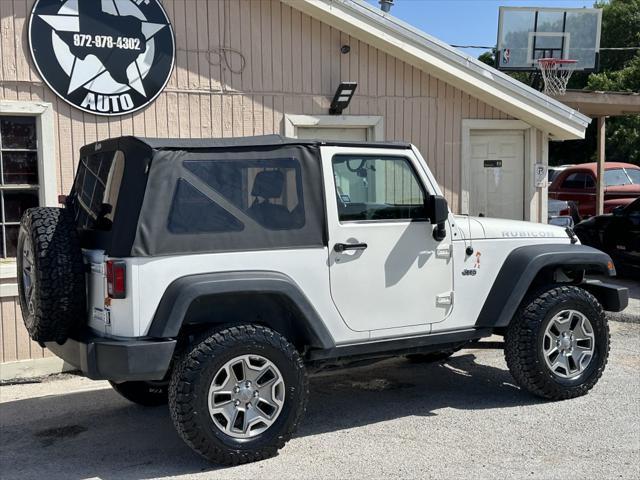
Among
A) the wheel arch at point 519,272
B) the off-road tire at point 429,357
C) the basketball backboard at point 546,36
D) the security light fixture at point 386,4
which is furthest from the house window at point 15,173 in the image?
the basketball backboard at point 546,36

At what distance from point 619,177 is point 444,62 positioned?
944 centimetres

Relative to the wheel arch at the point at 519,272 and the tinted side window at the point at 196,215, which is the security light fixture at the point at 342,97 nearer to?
the wheel arch at the point at 519,272

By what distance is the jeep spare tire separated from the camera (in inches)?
169

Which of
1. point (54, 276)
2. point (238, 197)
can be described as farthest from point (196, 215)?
point (54, 276)

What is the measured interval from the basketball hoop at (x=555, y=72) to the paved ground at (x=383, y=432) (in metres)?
7.24

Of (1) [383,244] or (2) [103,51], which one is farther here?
(2) [103,51]

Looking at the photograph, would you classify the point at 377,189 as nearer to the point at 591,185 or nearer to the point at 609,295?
the point at 609,295

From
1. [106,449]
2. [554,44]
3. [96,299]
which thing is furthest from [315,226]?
[554,44]

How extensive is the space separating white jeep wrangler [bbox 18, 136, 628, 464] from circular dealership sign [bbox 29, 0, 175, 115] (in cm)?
206

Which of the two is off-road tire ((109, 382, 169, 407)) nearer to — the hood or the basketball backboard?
the hood

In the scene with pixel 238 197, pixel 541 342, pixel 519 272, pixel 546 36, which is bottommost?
pixel 541 342

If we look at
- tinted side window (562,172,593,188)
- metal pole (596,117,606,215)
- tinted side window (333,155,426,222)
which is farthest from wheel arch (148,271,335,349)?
tinted side window (562,172,593,188)

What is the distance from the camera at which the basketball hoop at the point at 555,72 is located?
12602 mm

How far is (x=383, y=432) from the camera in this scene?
502 centimetres
